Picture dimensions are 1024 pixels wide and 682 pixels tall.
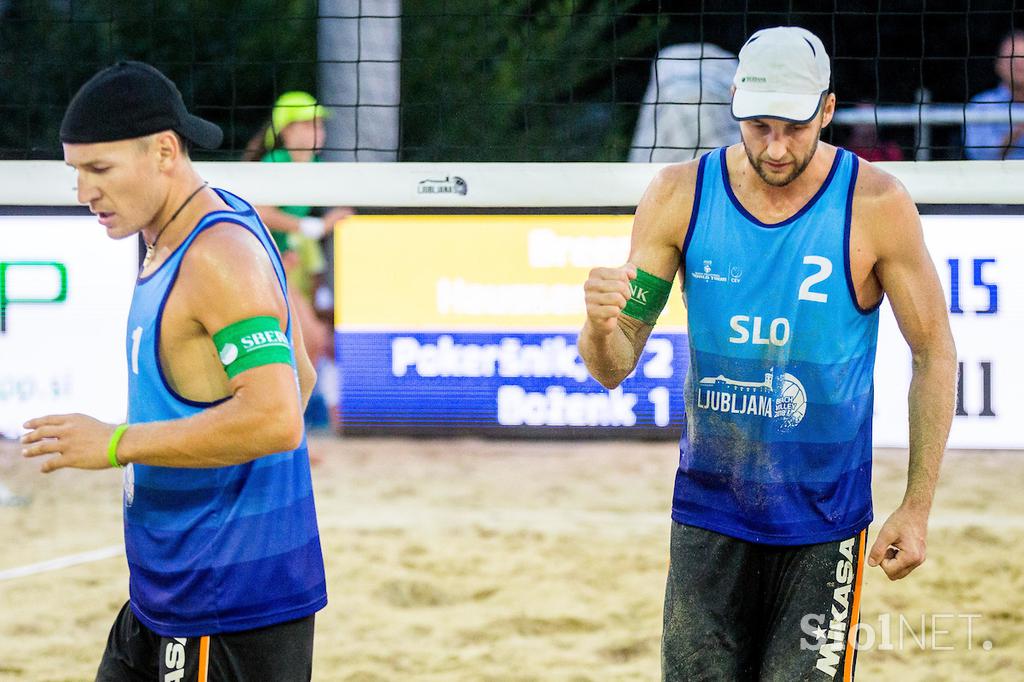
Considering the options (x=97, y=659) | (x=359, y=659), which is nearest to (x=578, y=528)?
(x=359, y=659)

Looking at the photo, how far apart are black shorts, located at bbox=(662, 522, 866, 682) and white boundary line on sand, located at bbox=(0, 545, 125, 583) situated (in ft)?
12.1

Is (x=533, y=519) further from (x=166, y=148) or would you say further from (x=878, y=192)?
(x=166, y=148)

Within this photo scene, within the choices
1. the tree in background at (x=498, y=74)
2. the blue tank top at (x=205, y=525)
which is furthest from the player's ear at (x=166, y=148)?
the tree in background at (x=498, y=74)

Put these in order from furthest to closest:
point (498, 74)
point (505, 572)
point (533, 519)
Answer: point (498, 74) < point (533, 519) < point (505, 572)

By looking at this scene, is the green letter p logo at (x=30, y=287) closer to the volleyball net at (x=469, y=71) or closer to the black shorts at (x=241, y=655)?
Result: the black shorts at (x=241, y=655)

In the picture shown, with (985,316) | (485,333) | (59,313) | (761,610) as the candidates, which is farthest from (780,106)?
(485,333)

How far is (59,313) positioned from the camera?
4.73 m

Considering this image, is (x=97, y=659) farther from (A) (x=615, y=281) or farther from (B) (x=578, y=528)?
(A) (x=615, y=281)

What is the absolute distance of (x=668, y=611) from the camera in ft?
10.1

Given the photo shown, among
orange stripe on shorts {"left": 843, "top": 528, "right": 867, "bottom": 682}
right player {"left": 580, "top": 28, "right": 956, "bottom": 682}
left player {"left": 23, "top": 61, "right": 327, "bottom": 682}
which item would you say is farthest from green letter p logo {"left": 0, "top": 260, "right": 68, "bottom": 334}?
orange stripe on shorts {"left": 843, "top": 528, "right": 867, "bottom": 682}

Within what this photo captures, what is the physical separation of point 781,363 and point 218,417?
1178 millimetres

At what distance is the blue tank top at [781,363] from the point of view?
115 inches

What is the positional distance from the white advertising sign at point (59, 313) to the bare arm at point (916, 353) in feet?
8.81

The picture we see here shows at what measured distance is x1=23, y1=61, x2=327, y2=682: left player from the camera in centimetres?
251
